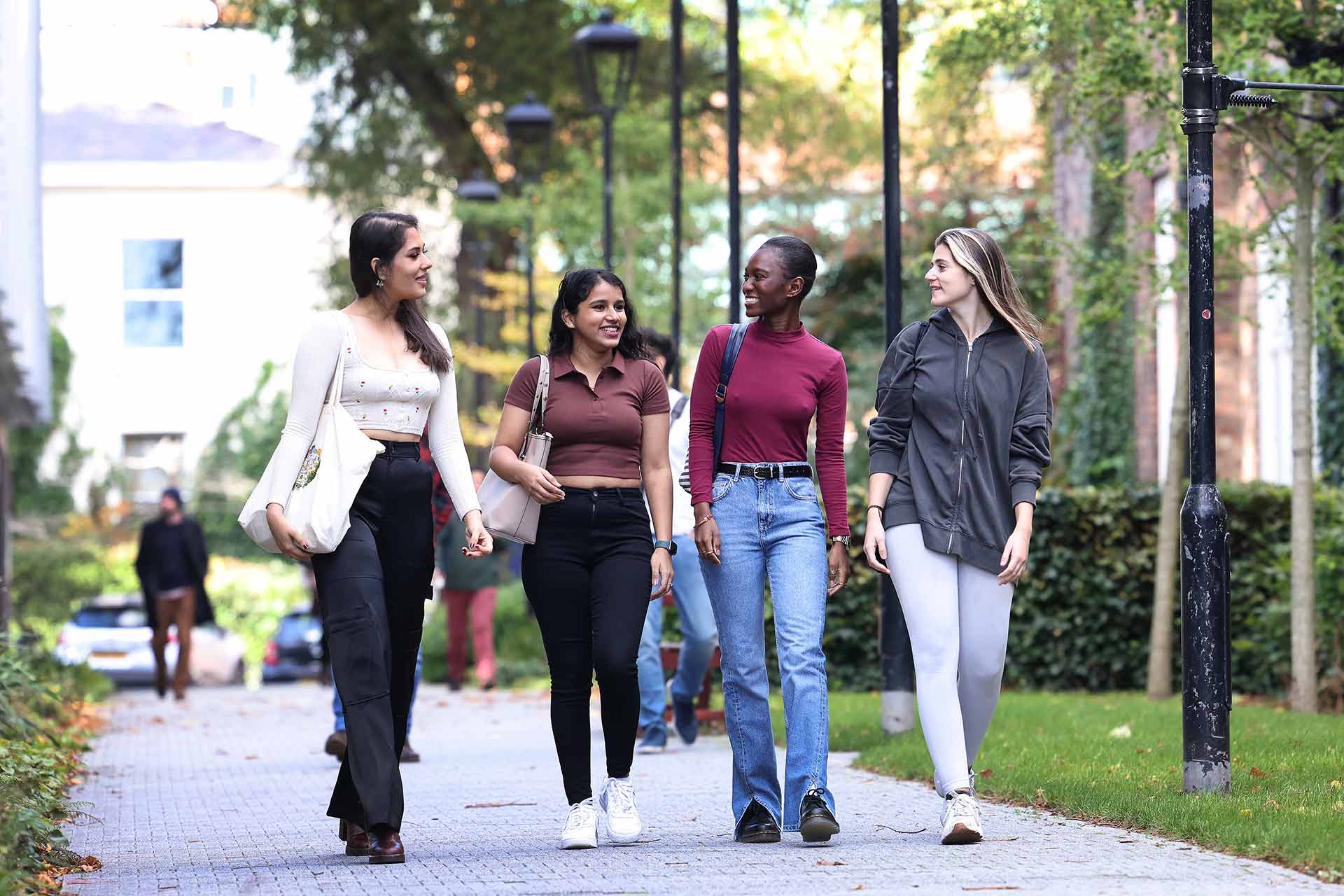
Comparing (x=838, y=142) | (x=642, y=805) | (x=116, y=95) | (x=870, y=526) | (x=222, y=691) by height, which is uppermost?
(x=116, y=95)

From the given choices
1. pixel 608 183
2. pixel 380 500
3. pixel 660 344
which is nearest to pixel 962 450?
pixel 380 500

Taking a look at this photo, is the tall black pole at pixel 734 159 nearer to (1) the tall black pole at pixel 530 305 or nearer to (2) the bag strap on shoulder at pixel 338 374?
(2) the bag strap on shoulder at pixel 338 374

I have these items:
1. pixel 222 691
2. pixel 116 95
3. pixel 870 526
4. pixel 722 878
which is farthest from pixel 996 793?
pixel 116 95

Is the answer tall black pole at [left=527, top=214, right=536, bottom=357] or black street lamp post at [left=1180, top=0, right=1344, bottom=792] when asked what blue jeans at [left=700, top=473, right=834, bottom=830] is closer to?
black street lamp post at [left=1180, top=0, right=1344, bottom=792]

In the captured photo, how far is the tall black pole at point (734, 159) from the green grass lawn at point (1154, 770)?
3242 mm

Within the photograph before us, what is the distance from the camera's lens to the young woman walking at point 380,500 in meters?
6.33

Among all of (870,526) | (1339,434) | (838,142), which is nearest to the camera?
(870,526)

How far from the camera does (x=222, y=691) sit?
2339cm

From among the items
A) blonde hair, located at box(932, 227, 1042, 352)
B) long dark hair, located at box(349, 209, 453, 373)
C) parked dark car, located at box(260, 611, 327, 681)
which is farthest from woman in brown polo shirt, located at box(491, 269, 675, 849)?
parked dark car, located at box(260, 611, 327, 681)

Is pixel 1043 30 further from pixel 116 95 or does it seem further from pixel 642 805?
pixel 116 95

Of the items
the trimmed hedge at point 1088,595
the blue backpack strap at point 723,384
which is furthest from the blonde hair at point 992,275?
the trimmed hedge at point 1088,595

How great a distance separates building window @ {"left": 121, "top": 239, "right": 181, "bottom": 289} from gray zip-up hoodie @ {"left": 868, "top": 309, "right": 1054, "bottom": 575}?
47.7m

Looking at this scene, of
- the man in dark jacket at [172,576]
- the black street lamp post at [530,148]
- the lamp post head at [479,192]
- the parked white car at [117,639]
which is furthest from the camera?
the parked white car at [117,639]

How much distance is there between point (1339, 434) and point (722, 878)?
467 inches
